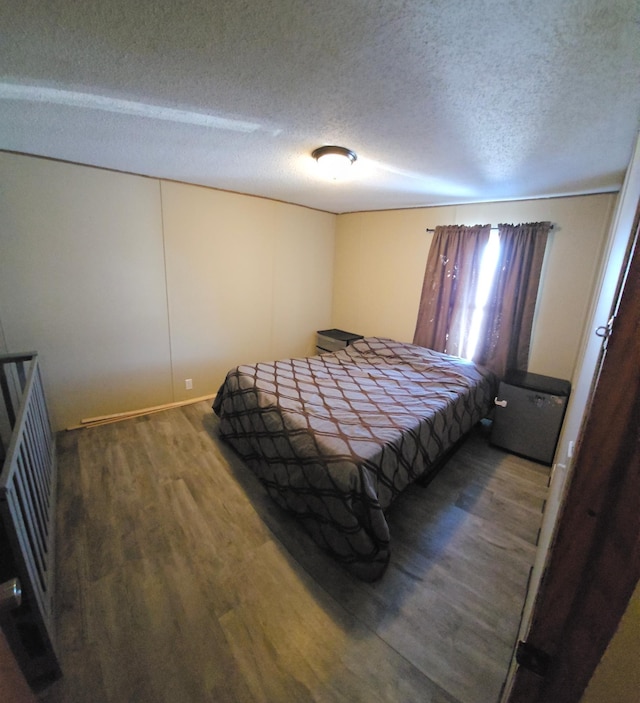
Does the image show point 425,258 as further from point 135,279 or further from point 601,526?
point 601,526

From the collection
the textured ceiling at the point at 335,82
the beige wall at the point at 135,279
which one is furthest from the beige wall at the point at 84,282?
the textured ceiling at the point at 335,82

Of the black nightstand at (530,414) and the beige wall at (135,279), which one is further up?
the beige wall at (135,279)

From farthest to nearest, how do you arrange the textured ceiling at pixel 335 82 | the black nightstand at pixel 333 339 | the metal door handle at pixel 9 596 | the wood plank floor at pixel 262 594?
1. the black nightstand at pixel 333 339
2. the wood plank floor at pixel 262 594
3. the textured ceiling at pixel 335 82
4. the metal door handle at pixel 9 596

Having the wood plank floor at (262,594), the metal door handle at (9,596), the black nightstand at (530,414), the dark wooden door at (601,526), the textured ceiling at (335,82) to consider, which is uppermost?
the textured ceiling at (335,82)

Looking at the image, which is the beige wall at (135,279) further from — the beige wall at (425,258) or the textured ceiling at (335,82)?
the beige wall at (425,258)

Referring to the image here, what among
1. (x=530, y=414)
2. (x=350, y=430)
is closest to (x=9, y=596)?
(x=350, y=430)

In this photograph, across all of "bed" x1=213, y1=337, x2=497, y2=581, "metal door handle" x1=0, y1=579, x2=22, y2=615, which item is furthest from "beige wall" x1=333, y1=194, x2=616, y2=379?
"metal door handle" x1=0, y1=579, x2=22, y2=615

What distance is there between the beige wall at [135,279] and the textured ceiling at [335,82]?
0.48 metres

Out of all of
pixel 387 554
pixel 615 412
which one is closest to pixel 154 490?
pixel 387 554

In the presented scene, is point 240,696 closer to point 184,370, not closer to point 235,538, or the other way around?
point 235,538

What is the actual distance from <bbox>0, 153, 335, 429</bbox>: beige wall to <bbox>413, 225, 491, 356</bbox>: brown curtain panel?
1663 mm

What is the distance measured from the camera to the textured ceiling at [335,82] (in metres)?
0.87

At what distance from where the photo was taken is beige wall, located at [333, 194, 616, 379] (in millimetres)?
2453

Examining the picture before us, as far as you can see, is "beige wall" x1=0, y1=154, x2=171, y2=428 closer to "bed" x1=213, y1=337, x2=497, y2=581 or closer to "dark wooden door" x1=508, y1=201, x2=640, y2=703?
"bed" x1=213, y1=337, x2=497, y2=581
